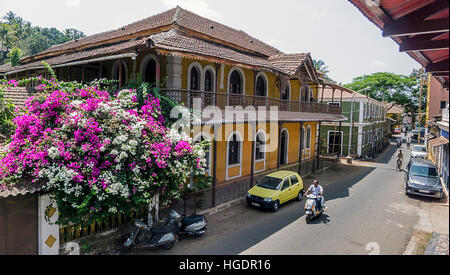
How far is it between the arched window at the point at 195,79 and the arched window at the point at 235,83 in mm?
2507

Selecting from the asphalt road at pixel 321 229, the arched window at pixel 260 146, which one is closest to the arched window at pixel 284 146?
the arched window at pixel 260 146

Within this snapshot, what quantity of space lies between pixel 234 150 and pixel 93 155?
9.84 meters

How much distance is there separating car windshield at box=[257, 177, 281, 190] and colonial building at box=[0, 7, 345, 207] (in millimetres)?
1568

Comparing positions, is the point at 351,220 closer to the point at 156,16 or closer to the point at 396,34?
the point at 396,34

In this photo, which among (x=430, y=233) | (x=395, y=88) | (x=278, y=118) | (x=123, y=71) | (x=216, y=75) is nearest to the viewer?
(x=430, y=233)

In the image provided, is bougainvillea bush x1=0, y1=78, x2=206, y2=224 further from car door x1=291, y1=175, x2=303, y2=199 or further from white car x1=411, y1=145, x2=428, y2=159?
white car x1=411, y1=145, x2=428, y2=159

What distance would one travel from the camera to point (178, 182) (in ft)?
28.1

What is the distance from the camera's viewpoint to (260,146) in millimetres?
18000

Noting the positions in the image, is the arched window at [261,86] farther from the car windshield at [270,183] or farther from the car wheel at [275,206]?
the car wheel at [275,206]

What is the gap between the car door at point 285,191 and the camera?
41.5 ft

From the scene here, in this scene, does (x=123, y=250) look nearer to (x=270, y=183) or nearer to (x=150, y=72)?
(x=270, y=183)

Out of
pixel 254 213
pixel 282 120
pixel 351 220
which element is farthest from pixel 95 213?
pixel 282 120

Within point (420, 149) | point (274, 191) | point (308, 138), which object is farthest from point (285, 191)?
point (420, 149)
